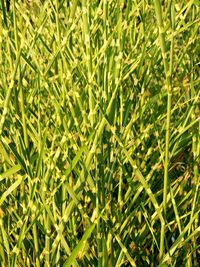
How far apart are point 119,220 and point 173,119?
17.7 inches

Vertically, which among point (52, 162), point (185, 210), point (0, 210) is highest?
point (52, 162)

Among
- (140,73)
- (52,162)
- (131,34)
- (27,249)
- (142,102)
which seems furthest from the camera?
(131,34)

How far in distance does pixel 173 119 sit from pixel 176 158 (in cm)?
13

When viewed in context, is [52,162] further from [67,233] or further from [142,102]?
[142,102]

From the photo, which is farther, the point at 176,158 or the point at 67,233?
the point at 176,158

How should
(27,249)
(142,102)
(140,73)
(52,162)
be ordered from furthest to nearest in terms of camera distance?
(140,73) → (142,102) → (27,249) → (52,162)

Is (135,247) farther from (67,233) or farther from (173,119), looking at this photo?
(173,119)

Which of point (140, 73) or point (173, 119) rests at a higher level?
point (140, 73)

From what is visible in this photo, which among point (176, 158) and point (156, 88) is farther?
point (156, 88)

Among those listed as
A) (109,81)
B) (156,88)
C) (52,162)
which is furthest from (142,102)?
(52,162)

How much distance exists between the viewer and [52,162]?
109cm

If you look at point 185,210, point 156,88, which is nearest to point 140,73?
point 156,88

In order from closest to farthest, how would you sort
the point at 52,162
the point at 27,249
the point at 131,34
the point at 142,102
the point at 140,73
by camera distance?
the point at 52,162
the point at 27,249
the point at 142,102
the point at 140,73
the point at 131,34

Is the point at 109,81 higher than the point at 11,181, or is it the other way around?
the point at 109,81
